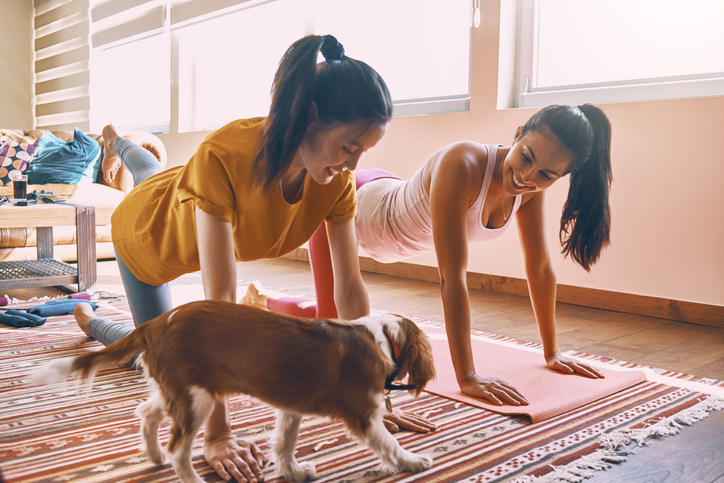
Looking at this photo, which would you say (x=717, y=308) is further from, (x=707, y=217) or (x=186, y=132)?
(x=186, y=132)

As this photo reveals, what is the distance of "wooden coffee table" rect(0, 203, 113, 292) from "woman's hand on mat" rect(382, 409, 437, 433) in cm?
217

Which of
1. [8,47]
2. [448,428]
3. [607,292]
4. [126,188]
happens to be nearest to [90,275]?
[126,188]

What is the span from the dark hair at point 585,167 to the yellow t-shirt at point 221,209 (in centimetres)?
55

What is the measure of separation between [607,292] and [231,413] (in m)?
1.99

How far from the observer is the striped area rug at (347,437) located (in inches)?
42.5

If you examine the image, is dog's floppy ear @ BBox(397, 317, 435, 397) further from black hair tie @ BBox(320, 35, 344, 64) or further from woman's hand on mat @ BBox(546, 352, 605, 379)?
woman's hand on mat @ BBox(546, 352, 605, 379)

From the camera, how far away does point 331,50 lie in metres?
1.02

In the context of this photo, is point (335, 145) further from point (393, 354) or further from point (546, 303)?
point (546, 303)

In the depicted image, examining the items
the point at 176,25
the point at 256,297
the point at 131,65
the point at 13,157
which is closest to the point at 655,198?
the point at 256,297

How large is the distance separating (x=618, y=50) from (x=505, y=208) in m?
1.56

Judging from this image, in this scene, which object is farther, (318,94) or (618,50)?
(618,50)

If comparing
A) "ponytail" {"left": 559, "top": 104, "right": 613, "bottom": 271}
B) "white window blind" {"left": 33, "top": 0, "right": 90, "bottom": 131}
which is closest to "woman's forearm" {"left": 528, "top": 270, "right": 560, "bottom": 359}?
"ponytail" {"left": 559, "top": 104, "right": 613, "bottom": 271}

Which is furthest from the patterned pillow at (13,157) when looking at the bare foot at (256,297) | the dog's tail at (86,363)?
the dog's tail at (86,363)

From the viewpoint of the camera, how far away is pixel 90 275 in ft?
9.75
